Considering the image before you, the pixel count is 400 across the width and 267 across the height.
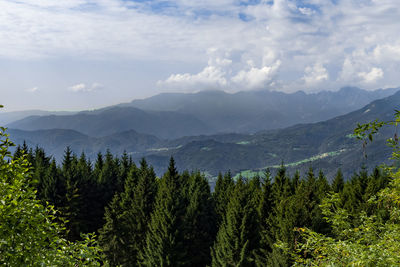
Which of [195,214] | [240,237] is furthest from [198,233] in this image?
[240,237]

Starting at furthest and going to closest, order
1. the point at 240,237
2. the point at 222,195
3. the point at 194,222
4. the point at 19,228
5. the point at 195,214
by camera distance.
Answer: the point at 222,195 < the point at 195,214 < the point at 194,222 < the point at 240,237 < the point at 19,228

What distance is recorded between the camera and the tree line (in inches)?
1266

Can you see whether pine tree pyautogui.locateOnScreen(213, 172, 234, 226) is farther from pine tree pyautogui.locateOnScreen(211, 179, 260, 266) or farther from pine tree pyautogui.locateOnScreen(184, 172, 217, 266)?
pine tree pyautogui.locateOnScreen(211, 179, 260, 266)

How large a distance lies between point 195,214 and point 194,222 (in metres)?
1.36

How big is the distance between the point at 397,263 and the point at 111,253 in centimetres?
3960

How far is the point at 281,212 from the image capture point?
3195 centimetres

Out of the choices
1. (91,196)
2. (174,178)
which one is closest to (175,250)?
(174,178)

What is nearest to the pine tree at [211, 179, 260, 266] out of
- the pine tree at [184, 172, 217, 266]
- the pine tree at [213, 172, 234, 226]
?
the pine tree at [184, 172, 217, 266]

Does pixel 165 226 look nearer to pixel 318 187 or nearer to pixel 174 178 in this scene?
pixel 174 178

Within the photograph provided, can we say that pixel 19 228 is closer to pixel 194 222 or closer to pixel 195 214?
pixel 194 222

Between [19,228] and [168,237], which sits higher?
[19,228]

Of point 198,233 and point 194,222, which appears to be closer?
point 194,222

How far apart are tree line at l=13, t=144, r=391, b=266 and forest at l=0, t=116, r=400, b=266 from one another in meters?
0.14

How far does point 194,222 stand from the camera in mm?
41094
